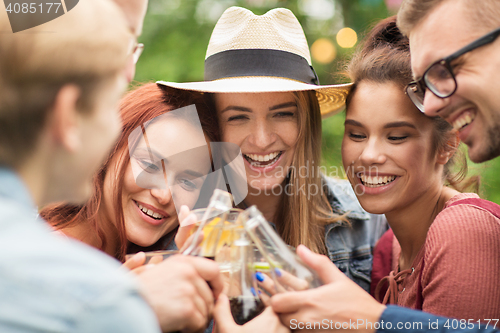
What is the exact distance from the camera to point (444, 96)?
1.58 meters

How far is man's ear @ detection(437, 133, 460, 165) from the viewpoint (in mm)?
2126

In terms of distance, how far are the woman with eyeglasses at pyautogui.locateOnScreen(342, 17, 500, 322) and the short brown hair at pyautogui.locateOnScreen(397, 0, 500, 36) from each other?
413 millimetres

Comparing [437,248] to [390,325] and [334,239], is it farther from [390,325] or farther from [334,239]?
[334,239]

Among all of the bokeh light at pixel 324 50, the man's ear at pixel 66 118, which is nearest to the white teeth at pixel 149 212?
the man's ear at pixel 66 118

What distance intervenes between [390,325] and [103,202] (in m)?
1.64

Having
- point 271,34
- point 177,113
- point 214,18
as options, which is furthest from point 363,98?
point 214,18

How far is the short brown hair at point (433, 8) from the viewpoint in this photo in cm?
143

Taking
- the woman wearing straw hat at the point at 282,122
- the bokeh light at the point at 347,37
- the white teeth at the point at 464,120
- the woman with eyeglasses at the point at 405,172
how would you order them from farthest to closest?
the bokeh light at the point at 347,37, the woman wearing straw hat at the point at 282,122, the woman with eyeglasses at the point at 405,172, the white teeth at the point at 464,120

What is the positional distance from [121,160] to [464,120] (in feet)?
5.44

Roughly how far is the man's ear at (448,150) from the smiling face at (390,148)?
2 cm

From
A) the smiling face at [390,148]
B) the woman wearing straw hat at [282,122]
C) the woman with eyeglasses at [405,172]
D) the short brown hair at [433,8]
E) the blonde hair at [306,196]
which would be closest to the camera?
the short brown hair at [433,8]

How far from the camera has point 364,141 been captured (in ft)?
7.27

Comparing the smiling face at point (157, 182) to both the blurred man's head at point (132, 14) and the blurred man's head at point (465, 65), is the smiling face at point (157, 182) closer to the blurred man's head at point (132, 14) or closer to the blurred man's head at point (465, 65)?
the blurred man's head at point (132, 14)

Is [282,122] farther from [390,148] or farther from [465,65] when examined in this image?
[465,65]
